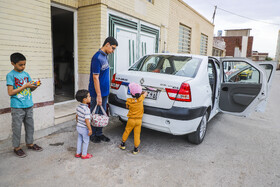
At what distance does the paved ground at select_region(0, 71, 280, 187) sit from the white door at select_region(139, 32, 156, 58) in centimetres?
365

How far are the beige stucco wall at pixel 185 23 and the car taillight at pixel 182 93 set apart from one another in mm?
6243

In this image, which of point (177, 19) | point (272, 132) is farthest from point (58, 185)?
point (177, 19)

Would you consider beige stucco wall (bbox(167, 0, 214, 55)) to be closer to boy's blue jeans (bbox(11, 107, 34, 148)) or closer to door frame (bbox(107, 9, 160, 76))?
door frame (bbox(107, 9, 160, 76))

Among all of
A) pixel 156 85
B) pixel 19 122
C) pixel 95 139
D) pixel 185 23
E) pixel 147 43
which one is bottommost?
pixel 95 139

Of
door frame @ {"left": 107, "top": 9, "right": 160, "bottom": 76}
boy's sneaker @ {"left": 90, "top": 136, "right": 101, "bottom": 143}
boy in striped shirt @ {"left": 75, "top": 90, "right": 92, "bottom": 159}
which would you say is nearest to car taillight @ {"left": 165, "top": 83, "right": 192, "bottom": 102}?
boy in striped shirt @ {"left": 75, "top": 90, "right": 92, "bottom": 159}

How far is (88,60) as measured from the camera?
17.5 feet

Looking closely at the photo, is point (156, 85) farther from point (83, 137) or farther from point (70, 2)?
point (70, 2)

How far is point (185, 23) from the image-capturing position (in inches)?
419

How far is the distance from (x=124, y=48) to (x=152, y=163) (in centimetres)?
405

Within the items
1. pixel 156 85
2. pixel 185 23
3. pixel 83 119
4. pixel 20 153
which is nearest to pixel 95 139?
pixel 83 119

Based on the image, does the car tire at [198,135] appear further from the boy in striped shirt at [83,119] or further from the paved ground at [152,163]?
the boy in striped shirt at [83,119]

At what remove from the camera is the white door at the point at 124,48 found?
5.99 metres

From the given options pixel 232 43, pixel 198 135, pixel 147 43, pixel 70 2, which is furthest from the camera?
pixel 232 43

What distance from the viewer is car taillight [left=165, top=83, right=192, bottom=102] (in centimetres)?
316
